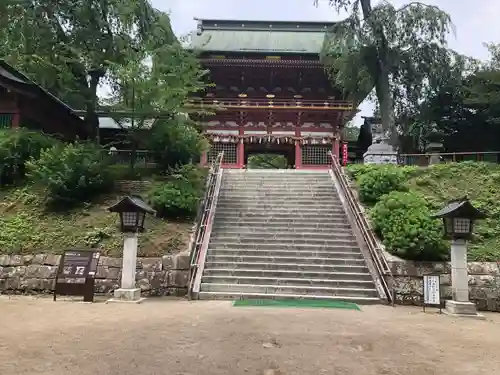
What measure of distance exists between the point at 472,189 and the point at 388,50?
33.9 feet

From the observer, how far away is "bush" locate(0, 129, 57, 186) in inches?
565

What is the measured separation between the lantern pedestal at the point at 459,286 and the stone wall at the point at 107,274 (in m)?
6.12

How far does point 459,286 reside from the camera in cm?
900

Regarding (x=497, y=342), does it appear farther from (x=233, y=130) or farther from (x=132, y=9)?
(x=233, y=130)

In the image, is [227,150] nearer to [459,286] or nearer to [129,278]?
[129,278]

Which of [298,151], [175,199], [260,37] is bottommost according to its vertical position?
[175,199]

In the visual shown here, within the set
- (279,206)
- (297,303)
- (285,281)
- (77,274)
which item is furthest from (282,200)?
(77,274)

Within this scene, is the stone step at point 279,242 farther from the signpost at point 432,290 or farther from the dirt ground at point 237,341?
the dirt ground at point 237,341

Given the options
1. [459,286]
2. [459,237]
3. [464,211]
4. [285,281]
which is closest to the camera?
[459,286]

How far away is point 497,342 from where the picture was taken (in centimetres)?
628

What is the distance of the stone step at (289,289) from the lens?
997cm

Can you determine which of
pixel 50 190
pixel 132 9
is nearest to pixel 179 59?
pixel 132 9

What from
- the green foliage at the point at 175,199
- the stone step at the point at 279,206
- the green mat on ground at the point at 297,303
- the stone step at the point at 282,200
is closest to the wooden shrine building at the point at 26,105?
the green foliage at the point at 175,199

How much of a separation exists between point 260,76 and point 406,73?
8.60 meters
